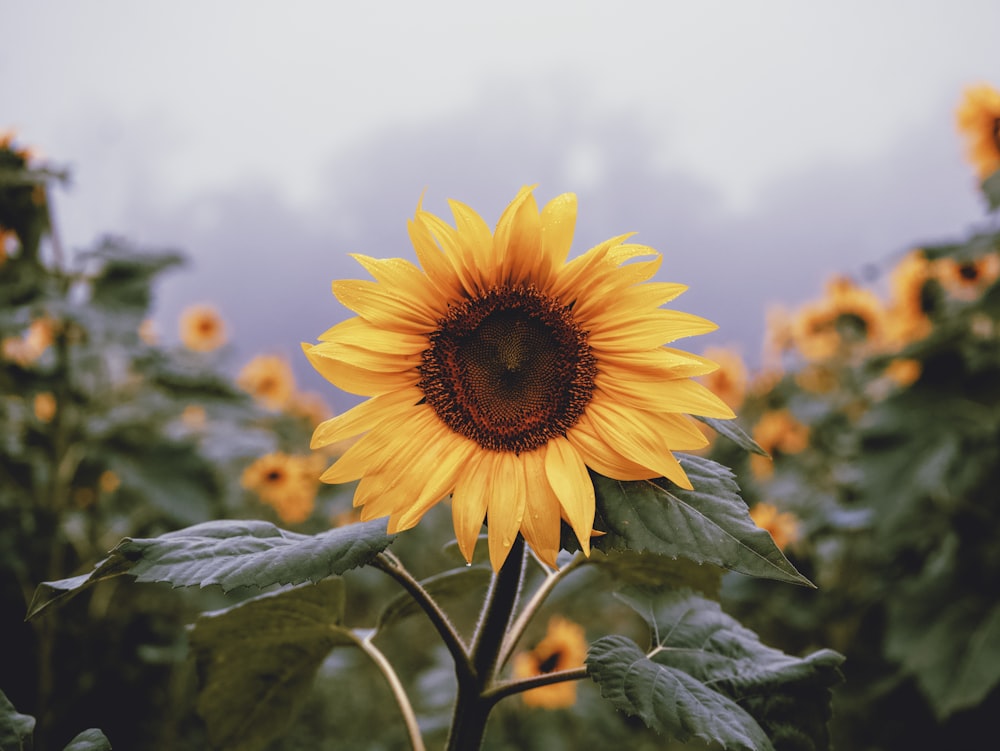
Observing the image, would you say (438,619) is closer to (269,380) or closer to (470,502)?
(470,502)

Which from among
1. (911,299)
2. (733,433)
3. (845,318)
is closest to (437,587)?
(733,433)

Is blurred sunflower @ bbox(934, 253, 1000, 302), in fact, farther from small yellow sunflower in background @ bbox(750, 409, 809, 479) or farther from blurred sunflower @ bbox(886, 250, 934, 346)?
small yellow sunflower in background @ bbox(750, 409, 809, 479)

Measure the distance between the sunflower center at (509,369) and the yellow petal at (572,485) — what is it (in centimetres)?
3

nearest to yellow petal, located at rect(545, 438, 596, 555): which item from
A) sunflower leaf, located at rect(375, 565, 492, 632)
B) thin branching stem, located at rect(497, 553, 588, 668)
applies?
thin branching stem, located at rect(497, 553, 588, 668)

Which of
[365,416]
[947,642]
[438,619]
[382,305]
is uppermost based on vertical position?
[382,305]

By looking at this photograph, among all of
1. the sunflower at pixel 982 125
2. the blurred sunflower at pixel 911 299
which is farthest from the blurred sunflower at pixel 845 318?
the sunflower at pixel 982 125

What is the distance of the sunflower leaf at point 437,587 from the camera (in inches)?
41.9

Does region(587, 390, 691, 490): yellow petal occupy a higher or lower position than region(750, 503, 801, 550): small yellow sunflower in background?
higher

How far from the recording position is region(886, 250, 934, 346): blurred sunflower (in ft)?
11.9

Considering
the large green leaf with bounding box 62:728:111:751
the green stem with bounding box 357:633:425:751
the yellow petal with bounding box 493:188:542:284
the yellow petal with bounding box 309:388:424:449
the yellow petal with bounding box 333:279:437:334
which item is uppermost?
the yellow petal with bounding box 493:188:542:284

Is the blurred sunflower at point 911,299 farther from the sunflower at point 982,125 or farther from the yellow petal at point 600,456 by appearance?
the yellow petal at point 600,456

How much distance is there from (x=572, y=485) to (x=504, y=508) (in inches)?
3.2

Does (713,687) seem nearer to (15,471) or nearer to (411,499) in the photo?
(411,499)

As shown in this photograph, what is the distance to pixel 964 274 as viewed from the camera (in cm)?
359
